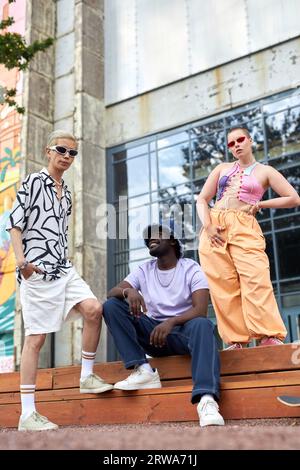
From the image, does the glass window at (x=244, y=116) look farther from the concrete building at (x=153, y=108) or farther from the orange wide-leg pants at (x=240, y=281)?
the orange wide-leg pants at (x=240, y=281)

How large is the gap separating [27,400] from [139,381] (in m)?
0.79

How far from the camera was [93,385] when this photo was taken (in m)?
4.11

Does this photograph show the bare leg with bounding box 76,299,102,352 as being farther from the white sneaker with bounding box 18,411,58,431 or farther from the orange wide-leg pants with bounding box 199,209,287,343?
the orange wide-leg pants with bounding box 199,209,287,343

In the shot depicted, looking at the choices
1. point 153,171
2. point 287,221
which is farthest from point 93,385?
point 153,171

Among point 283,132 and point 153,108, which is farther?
point 153,108

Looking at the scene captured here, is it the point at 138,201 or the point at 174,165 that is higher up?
the point at 174,165

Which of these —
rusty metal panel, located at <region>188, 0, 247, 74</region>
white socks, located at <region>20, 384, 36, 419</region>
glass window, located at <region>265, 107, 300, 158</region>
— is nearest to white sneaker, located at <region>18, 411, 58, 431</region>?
white socks, located at <region>20, 384, 36, 419</region>

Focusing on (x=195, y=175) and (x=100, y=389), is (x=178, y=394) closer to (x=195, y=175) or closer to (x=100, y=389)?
(x=100, y=389)

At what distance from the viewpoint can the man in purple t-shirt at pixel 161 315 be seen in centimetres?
369

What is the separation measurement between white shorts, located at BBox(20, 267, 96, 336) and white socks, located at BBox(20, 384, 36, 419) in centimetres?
38

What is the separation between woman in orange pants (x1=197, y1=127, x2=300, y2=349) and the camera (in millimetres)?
4266

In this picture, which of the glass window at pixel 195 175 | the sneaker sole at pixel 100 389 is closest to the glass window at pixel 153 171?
the glass window at pixel 195 175

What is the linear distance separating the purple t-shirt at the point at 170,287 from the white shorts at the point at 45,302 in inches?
19.0

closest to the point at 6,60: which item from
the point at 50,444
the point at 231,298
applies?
the point at 231,298
